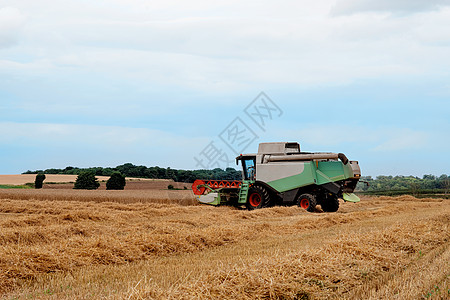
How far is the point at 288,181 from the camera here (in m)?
16.9

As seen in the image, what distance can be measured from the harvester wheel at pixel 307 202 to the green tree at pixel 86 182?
20.5 meters

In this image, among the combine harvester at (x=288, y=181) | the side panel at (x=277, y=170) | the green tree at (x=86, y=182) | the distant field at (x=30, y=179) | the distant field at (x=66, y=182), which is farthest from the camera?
the distant field at (x=30, y=179)

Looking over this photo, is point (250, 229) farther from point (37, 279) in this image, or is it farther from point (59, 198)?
point (59, 198)

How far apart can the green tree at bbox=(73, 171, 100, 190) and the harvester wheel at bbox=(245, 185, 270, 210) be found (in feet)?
61.0

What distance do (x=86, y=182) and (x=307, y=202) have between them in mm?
21180

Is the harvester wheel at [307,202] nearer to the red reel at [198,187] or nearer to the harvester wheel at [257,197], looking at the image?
the harvester wheel at [257,197]

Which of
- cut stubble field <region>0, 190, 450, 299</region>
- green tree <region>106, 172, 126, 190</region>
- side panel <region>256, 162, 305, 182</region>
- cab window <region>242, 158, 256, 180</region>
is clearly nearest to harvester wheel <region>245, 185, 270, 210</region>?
side panel <region>256, 162, 305, 182</region>

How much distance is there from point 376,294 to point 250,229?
5.29 meters

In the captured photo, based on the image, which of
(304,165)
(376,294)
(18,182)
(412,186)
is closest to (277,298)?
(376,294)

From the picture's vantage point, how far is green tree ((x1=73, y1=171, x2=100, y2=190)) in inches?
1271

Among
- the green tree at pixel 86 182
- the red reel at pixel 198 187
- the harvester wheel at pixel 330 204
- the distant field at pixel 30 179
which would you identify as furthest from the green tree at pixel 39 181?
the harvester wheel at pixel 330 204

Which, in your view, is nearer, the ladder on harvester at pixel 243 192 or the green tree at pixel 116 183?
the ladder on harvester at pixel 243 192

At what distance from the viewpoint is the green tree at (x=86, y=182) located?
32.3 metres

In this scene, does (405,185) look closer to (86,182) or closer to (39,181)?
(86,182)
